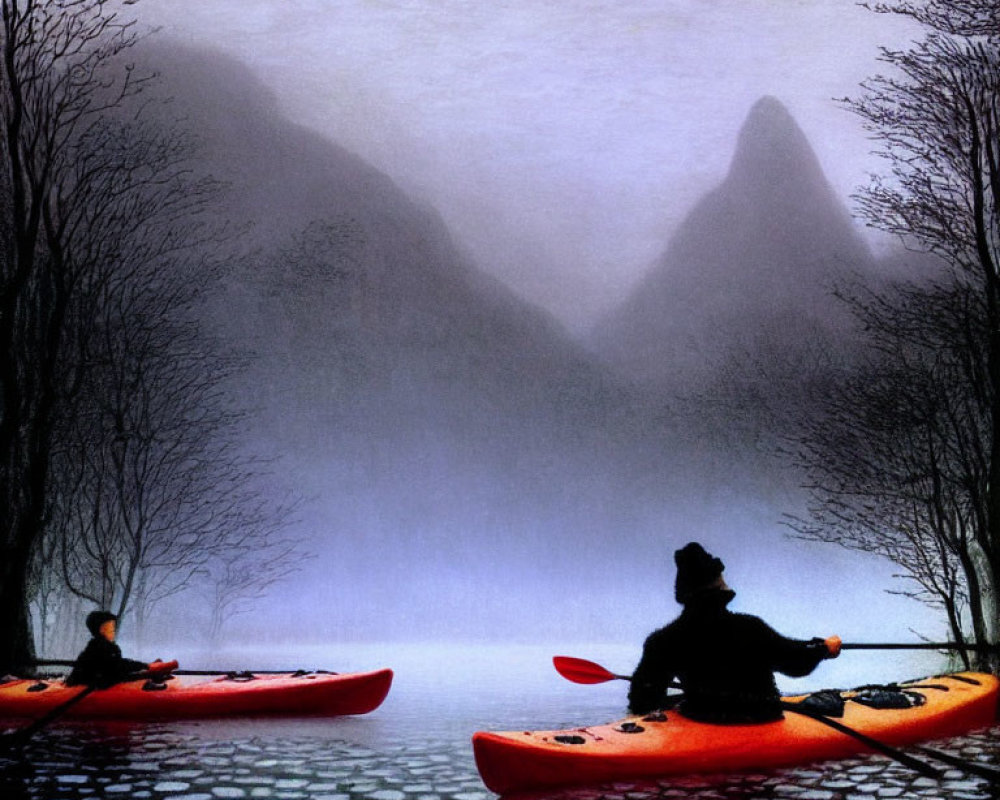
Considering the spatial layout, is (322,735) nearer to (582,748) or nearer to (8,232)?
(582,748)

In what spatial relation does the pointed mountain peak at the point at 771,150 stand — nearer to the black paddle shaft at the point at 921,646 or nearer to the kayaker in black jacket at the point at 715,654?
the black paddle shaft at the point at 921,646

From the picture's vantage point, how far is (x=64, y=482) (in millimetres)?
9219

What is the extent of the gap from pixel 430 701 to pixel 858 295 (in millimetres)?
11375

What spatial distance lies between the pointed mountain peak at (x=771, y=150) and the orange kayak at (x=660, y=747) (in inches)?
513

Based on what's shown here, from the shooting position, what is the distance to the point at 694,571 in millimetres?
3445

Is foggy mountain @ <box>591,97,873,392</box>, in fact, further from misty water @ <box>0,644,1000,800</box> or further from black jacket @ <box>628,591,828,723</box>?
Answer: black jacket @ <box>628,591,828,723</box>

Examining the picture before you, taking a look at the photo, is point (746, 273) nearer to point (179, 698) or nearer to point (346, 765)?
point (179, 698)

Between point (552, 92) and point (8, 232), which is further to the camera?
point (552, 92)

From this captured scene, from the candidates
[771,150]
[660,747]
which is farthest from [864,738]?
[771,150]

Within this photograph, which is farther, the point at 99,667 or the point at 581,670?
the point at 99,667

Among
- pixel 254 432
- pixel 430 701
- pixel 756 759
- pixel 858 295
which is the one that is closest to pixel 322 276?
pixel 254 432

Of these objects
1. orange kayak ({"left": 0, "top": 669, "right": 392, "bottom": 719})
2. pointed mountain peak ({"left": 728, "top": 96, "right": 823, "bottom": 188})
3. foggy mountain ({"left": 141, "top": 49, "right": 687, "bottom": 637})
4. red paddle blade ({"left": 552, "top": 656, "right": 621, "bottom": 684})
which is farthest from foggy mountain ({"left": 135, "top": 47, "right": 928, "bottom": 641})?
red paddle blade ({"left": 552, "top": 656, "right": 621, "bottom": 684})

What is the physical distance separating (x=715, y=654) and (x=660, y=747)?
1.27ft

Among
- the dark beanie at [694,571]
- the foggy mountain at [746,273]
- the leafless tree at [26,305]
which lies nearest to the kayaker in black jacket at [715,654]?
the dark beanie at [694,571]
